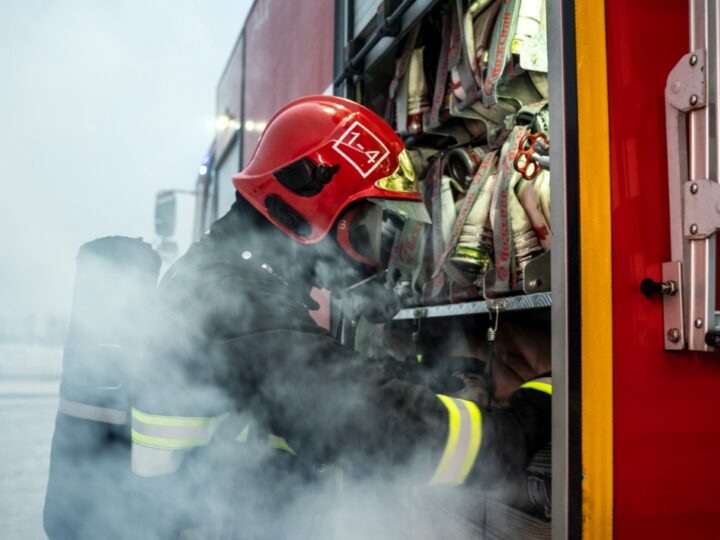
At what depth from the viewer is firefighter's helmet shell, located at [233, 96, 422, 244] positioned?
184 centimetres

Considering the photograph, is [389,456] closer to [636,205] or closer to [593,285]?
[593,285]

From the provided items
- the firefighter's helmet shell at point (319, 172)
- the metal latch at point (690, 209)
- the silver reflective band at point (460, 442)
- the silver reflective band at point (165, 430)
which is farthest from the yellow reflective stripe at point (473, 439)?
the firefighter's helmet shell at point (319, 172)

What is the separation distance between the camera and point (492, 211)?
80.6 inches

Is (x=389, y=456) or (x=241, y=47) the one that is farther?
(x=241, y=47)

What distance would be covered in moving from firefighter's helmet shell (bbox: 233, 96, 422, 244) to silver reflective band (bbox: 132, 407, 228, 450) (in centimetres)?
61

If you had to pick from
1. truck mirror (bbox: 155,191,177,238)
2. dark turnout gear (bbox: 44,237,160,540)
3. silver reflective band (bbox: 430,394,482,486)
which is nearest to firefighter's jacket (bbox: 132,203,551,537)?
silver reflective band (bbox: 430,394,482,486)

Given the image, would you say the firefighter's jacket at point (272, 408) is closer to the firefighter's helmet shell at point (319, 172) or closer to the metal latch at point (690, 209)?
the firefighter's helmet shell at point (319, 172)

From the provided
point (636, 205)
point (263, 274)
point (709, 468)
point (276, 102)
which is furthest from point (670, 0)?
point (276, 102)

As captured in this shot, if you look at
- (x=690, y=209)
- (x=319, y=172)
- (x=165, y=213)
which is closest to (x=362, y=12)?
(x=319, y=172)

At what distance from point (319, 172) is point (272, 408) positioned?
725 mm

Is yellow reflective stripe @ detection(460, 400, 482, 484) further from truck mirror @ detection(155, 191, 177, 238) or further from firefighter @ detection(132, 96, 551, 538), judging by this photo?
truck mirror @ detection(155, 191, 177, 238)

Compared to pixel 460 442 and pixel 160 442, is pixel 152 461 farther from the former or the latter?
pixel 460 442

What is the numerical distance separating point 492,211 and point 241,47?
494cm

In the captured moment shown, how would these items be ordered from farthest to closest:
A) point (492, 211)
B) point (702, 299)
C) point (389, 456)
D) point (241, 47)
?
point (241, 47), point (492, 211), point (389, 456), point (702, 299)
